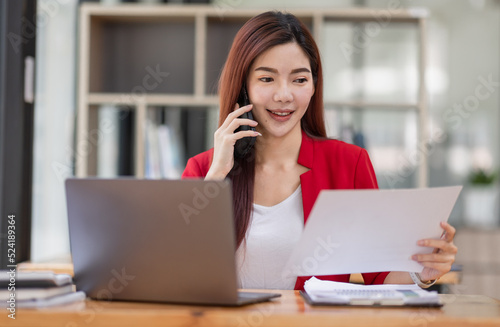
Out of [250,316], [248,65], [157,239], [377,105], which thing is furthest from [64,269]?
[377,105]

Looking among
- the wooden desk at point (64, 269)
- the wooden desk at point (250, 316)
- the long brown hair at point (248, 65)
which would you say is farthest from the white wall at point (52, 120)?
the wooden desk at point (250, 316)

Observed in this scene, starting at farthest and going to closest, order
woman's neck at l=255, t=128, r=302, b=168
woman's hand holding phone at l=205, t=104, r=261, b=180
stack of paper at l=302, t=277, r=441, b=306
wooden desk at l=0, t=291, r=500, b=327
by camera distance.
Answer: woman's neck at l=255, t=128, r=302, b=168 → woman's hand holding phone at l=205, t=104, r=261, b=180 → stack of paper at l=302, t=277, r=441, b=306 → wooden desk at l=0, t=291, r=500, b=327

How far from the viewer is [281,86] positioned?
5.93ft

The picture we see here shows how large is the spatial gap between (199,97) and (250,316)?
2.05 m

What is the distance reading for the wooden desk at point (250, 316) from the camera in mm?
1094

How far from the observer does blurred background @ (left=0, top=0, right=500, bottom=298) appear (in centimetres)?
277

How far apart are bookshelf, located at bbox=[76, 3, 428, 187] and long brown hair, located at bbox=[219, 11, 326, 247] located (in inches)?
41.5

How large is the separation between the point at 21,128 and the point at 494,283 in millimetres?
3136

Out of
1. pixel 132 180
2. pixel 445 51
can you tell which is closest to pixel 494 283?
pixel 445 51

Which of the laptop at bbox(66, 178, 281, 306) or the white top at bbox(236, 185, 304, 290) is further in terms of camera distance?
the white top at bbox(236, 185, 304, 290)

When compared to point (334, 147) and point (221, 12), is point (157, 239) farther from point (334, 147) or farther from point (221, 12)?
point (221, 12)

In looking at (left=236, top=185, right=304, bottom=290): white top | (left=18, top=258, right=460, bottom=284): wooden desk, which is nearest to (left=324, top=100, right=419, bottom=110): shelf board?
(left=18, top=258, right=460, bottom=284): wooden desk

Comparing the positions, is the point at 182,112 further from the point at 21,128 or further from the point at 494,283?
the point at 494,283

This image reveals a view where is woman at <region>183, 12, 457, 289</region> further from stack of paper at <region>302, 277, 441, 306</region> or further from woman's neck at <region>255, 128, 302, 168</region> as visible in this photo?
stack of paper at <region>302, 277, 441, 306</region>
